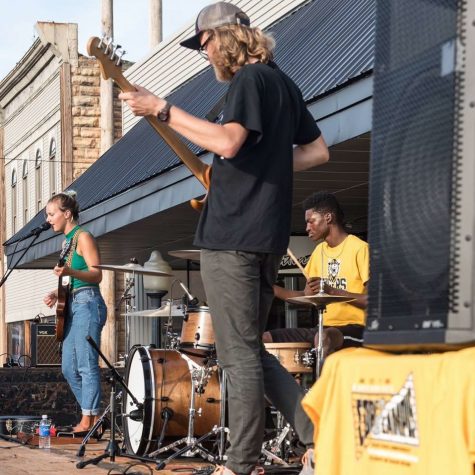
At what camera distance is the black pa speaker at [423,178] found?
335 centimetres

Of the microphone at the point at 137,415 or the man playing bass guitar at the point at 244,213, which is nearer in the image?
the man playing bass guitar at the point at 244,213

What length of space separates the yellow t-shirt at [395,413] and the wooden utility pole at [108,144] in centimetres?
1688

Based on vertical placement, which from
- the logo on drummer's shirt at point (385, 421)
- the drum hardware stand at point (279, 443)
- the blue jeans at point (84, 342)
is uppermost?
the logo on drummer's shirt at point (385, 421)

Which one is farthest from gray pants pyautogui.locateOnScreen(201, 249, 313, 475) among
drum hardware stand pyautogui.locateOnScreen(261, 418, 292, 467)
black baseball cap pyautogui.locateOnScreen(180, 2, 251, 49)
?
drum hardware stand pyautogui.locateOnScreen(261, 418, 292, 467)

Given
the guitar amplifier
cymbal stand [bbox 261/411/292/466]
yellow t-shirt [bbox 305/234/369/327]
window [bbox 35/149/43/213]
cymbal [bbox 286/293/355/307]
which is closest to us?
cymbal [bbox 286/293/355/307]

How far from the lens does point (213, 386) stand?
31.1 ft

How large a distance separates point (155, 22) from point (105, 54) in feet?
53.8

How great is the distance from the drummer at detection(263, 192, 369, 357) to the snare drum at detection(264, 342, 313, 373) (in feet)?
1.67

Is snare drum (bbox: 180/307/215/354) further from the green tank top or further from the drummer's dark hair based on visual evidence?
the drummer's dark hair

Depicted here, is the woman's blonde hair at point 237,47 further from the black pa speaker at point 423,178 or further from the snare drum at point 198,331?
the snare drum at point 198,331

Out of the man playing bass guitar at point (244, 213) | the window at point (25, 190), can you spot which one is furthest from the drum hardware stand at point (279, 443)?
the window at point (25, 190)

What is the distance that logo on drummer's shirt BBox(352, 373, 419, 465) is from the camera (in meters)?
3.38

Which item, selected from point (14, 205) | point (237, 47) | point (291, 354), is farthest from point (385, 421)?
point (14, 205)

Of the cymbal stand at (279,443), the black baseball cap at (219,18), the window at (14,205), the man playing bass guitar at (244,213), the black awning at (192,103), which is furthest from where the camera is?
the window at (14,205)
